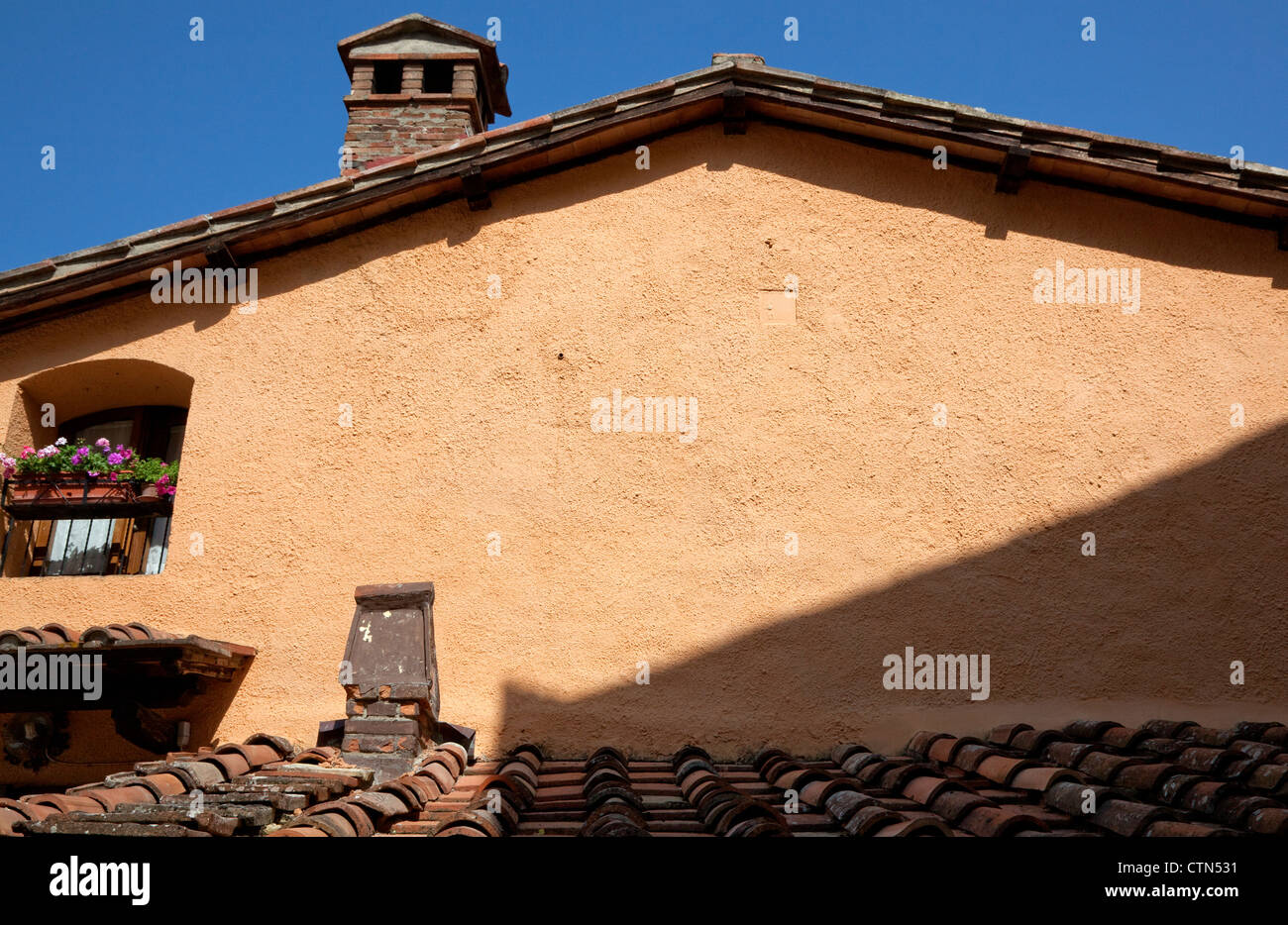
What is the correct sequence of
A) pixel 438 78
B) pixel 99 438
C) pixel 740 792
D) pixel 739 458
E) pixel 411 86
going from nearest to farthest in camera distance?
pixel 740 792 → pixel 739 458 → pixel 99 438 → pixel 411 86 → pixel 438 78

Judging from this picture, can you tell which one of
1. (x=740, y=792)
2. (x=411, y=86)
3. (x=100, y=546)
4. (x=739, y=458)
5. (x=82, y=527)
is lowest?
(x=740, y=792)

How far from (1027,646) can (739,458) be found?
2012 millimetres

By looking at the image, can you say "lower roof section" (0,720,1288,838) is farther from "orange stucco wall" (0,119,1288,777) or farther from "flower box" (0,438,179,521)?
"flower box" (0,438,179,521)

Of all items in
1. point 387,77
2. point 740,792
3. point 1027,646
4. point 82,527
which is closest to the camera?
point 740,792

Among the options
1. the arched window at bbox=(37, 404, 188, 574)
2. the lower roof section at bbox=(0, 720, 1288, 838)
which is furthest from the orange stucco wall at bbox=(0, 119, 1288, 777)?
the lower roof section at bbox=(0, 720, 1288, 838)

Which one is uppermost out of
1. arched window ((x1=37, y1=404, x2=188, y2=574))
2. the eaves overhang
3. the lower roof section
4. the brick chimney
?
the brick chimney

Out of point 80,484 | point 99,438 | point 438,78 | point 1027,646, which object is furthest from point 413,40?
point 1027,646

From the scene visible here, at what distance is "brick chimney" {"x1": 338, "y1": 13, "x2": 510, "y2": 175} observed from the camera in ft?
38.6

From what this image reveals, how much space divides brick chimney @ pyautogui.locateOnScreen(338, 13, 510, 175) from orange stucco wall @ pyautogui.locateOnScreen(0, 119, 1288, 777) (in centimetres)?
453

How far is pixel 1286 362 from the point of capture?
6984mm

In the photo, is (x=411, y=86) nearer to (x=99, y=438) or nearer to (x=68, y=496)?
(x=99, y=438)

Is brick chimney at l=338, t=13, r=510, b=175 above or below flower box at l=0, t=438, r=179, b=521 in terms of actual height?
above

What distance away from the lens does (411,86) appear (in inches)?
478

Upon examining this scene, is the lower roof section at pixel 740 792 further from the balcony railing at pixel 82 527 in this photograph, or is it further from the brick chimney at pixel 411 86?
the brick chimney at pixel 411 86
